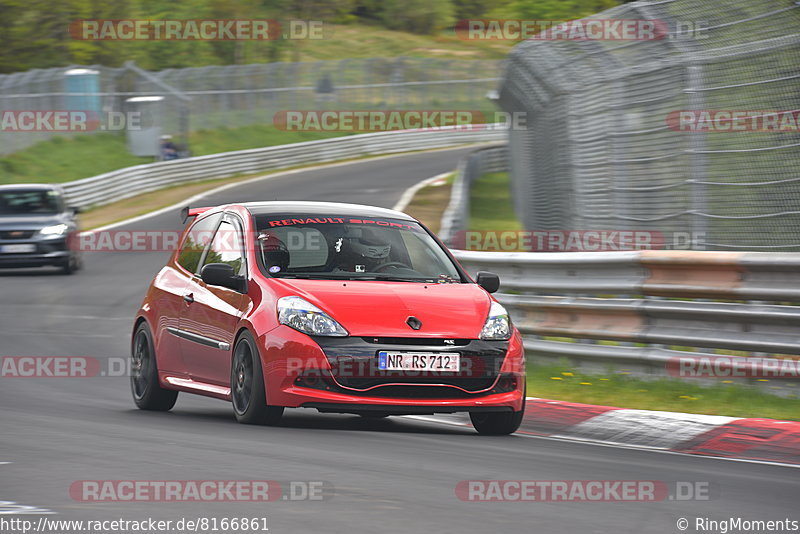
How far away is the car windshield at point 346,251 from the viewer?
8969 millimetres

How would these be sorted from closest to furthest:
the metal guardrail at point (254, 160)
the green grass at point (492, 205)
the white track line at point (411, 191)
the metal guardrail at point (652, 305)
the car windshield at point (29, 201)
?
the metal guardrail at point (652, 305) < the car windshield at point (29, 201) < the green grass at point (492, 205) < the white track line at point (411, 191) < the metal guardrail at point (254, 160)

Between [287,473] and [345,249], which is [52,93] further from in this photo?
[287,473]

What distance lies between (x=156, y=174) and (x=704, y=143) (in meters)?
30.9

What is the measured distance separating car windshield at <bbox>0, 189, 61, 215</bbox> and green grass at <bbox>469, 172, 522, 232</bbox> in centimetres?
779

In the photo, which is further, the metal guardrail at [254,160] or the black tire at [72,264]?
the metal guardrail at [254,160]

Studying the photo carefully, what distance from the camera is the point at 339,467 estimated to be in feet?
21.4

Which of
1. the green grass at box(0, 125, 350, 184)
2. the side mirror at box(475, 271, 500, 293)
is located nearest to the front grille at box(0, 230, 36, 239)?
the side mirror at box(475, 271, 500, 293)

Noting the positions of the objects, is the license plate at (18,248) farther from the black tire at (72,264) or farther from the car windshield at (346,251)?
the car windshield at (346,251)

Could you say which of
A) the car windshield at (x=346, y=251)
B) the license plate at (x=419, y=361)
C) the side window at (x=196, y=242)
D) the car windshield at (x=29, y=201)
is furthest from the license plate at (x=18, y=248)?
the license plate at (x=419, y=361)

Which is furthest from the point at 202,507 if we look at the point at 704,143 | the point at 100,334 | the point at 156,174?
the point at 156,174

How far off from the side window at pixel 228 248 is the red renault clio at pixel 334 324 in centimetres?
1

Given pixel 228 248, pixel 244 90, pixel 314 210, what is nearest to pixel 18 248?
pixel 228 248

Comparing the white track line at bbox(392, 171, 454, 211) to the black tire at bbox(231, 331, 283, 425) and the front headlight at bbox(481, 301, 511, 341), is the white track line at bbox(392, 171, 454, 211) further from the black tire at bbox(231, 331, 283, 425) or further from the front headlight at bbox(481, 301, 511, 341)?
the black tire at bbox(231, 331, 283, 425)

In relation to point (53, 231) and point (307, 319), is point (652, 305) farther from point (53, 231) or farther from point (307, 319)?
point (53, 231)
